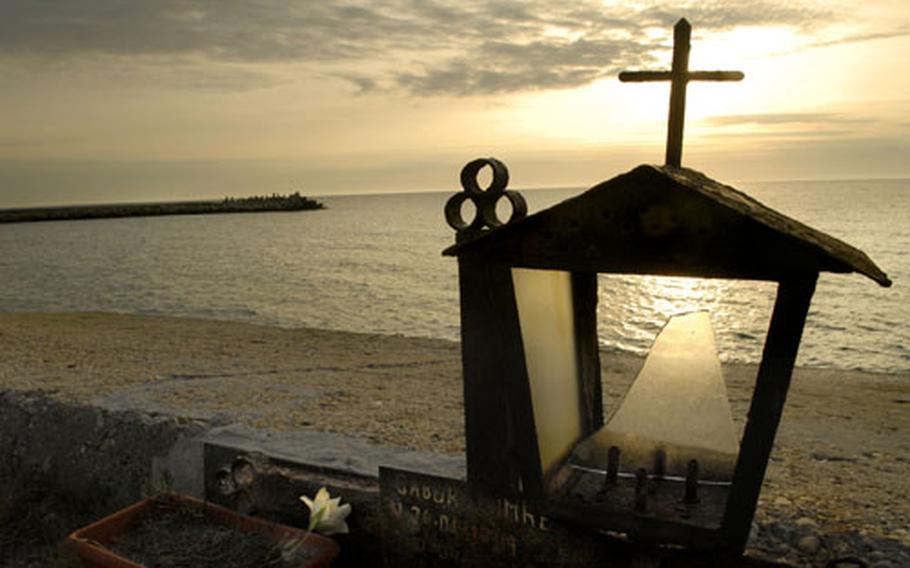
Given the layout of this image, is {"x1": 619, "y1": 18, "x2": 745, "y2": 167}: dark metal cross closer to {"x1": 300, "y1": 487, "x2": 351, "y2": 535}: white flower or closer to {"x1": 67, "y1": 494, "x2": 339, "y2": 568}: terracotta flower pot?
{"x1": 300, "y1": 487, "x2": 351, "y2": 535}: white flower

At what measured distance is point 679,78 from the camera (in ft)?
9.70

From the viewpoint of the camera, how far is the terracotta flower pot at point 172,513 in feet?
11.6

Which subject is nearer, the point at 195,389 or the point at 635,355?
the point at 195,389

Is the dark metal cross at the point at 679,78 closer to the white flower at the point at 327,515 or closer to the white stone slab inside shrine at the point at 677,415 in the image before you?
the white stone slab inside shrine at the point at 677,415

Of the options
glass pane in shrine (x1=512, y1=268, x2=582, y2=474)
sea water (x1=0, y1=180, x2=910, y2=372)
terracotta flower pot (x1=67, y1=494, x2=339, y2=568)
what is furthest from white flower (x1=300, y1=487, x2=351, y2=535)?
sea water (x1=0, y1=180, x2=910, y2=372)

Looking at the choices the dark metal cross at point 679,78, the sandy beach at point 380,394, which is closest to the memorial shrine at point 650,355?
the dark metal cross at point 679,78

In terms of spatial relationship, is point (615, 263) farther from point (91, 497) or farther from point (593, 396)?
point (91, 497)

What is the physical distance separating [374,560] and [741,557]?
1.81m

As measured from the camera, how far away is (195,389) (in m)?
7.45

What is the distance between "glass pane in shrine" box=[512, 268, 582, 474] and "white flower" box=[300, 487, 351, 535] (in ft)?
3.53

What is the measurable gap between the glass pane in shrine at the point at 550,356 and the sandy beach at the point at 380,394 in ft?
3.38

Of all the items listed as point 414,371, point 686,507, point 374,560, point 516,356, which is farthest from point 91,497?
point 414,371

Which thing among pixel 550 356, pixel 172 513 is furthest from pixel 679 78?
pixel 172 513

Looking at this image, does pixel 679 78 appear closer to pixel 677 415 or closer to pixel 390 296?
pixel 677 415
